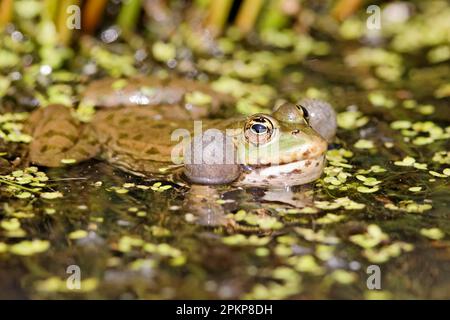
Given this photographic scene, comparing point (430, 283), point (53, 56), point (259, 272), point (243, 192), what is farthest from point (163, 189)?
point (53, 56)

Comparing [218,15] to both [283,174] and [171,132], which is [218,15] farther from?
[283,174]

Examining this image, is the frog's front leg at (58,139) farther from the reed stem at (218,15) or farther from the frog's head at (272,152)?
the reed stem at (218,15)

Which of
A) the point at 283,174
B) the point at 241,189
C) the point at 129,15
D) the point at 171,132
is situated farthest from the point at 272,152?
the point at 129,15

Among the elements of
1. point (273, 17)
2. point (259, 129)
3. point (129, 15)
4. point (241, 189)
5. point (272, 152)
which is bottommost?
point (241, 189)

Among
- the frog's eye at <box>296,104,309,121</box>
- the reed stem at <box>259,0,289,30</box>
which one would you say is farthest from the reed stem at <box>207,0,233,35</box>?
the frog's eye at <box>296,104,309,121</box>

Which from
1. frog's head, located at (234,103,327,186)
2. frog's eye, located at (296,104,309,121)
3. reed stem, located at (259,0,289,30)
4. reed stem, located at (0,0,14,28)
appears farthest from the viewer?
reed stem, located at (259,0,289,30)

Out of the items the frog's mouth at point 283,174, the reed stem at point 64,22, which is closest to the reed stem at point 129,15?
the reed stem at point 64,22

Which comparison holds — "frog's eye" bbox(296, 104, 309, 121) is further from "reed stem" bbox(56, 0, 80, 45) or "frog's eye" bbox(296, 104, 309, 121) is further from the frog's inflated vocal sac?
"reed stem" bbox(56, 0, 80, 45)
